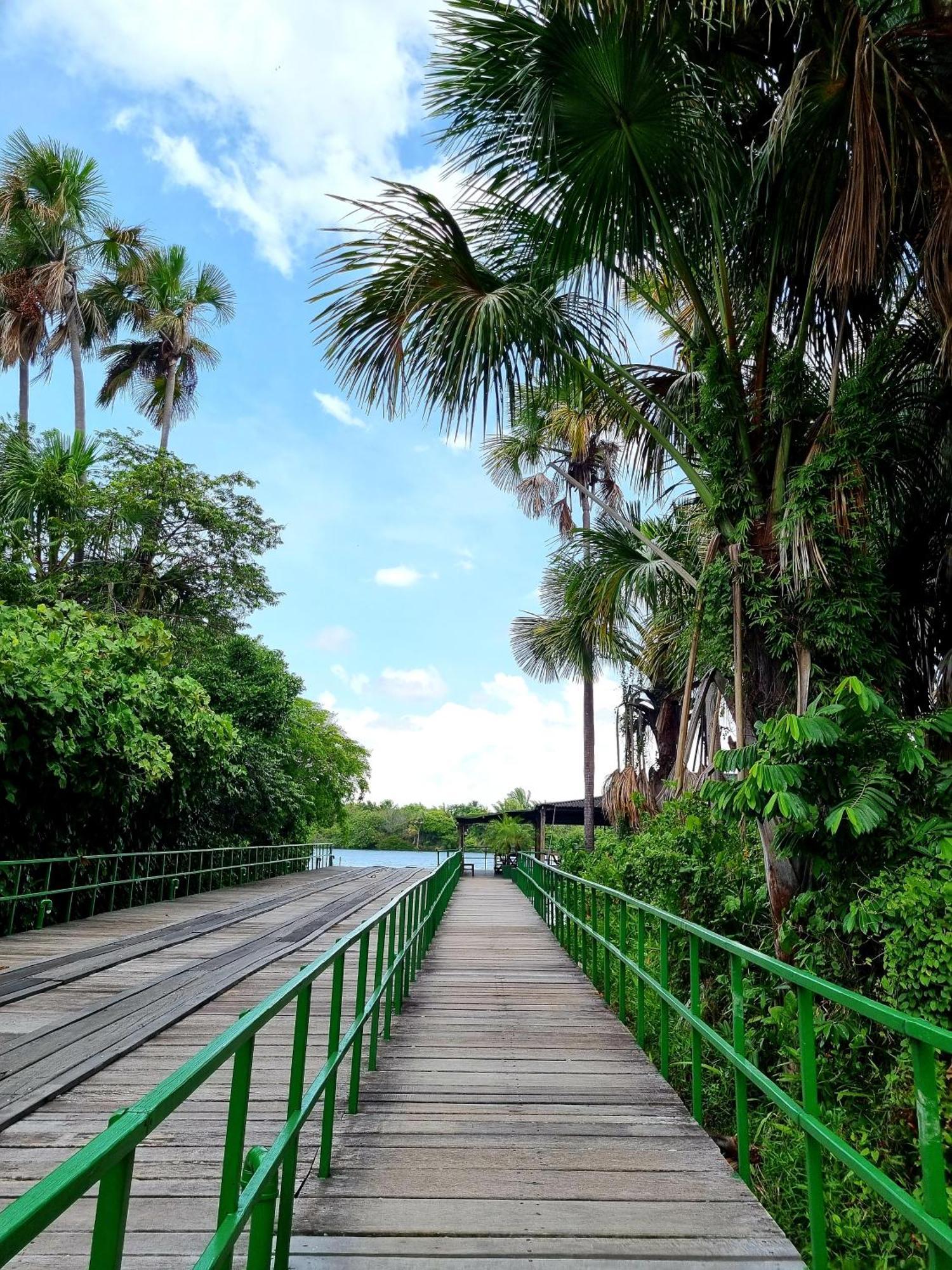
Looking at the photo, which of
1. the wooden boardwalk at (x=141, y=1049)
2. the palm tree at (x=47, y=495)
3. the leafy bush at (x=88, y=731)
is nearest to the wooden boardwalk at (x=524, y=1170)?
the wooden boardwalk at (x=141, y=1049)

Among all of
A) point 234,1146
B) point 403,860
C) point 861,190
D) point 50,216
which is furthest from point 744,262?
point 403,860

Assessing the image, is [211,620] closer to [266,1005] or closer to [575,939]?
[575,939]

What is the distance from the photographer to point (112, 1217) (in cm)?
114

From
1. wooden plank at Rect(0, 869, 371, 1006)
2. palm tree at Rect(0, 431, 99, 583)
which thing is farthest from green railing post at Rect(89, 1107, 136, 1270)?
palm tree at Rect(0, 431, 99, 583)

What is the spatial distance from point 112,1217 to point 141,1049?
14.5 feet

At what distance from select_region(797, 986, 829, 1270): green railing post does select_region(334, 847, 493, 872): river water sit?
75.2 feet

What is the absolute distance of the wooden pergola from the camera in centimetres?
2705

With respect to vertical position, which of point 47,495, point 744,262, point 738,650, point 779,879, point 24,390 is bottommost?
point 779,879

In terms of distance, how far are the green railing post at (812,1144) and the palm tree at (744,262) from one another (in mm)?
2729

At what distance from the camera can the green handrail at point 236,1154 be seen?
40.1 inches

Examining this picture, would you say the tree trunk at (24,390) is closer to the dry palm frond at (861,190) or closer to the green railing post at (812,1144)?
the dry palm frond at (861,190)

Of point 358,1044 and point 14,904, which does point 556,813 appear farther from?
point 358,1044

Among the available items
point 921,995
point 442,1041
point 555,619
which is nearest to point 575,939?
point 442,1041

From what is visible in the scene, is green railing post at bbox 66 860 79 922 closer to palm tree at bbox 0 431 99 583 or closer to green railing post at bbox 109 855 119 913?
green railing post at bbox 109 855 119 913
